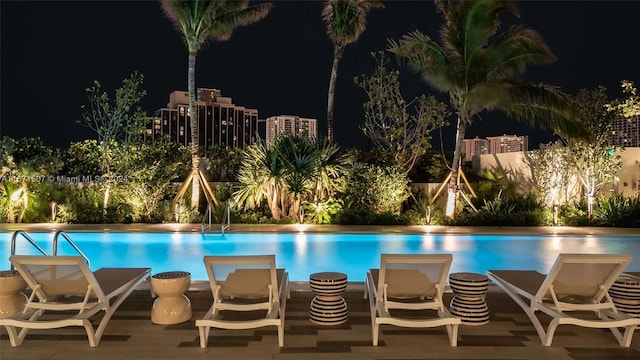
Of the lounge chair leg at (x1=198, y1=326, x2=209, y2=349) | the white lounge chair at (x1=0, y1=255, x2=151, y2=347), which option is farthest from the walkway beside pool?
the white lounge chair at (x1=0, y1=255, x2=151, y2=347)

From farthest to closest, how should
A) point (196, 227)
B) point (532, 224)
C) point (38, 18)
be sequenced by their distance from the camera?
1. point (38, 18)
2. point (532, 224)
3. point (196, 227)

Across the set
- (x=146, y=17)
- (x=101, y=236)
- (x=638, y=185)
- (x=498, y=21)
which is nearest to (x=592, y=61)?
(x=638, y=185)

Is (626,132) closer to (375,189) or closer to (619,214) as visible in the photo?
(619,214)

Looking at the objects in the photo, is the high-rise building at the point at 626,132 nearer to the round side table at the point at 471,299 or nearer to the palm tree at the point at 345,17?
the palm tree at the point at 345,17

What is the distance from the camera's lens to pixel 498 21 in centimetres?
1331

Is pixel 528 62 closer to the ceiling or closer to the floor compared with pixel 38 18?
closer to the floor

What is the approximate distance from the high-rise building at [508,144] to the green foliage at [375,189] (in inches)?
365

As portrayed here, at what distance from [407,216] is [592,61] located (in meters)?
32.2

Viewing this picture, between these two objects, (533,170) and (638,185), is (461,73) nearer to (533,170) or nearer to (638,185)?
(533,170)

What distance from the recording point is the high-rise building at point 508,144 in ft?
73.4

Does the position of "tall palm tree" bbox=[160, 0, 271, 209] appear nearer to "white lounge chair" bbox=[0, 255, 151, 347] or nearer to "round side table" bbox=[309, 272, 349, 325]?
"white lounge chair" bbox=[0, 255, 151, 347]

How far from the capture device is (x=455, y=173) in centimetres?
1423

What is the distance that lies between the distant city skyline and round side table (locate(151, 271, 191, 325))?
29625 mm

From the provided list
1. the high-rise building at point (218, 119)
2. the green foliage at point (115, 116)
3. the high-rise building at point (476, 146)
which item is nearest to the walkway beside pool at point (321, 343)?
the green foliage at point (115, 116)
